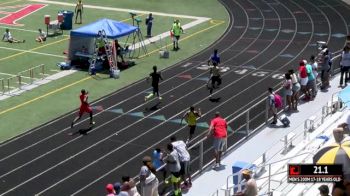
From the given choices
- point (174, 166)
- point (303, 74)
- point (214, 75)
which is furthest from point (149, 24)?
point (174, 166)

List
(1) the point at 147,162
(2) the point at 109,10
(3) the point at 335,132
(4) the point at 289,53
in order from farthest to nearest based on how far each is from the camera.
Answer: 1. (2) the point at 109,10
2. (4) the point at 289,53
3. (1) the point at 147,162
4. (3) the point at 335,132

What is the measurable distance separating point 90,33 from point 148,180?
15.7 metres

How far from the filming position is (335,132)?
13.0m

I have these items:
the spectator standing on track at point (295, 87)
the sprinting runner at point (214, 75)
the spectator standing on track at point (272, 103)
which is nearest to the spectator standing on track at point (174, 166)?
the spectator standing on track at point (272, 103)

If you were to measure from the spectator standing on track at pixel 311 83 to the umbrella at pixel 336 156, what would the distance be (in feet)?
34.5

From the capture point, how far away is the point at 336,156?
1269 cm

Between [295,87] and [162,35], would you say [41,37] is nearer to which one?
[162,35]

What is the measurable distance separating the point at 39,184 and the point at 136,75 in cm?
1139

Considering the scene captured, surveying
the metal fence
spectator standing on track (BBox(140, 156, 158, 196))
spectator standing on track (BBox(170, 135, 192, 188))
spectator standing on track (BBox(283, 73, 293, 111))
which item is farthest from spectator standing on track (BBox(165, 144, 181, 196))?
the metal fence

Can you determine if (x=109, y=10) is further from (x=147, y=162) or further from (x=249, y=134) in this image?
(x=147, y=162)

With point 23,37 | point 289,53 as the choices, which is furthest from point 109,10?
point 289,53

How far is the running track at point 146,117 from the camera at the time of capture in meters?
18.5
